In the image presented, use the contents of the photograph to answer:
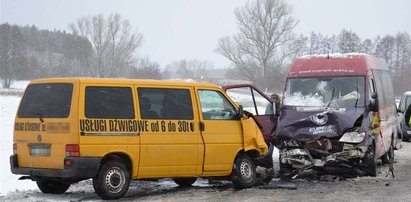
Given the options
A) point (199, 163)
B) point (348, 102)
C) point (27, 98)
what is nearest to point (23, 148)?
point (27, 98)

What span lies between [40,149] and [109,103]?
50.2 inches

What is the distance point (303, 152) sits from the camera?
1168 centimetres

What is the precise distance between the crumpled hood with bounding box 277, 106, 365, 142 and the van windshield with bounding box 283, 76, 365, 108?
1.10 feet

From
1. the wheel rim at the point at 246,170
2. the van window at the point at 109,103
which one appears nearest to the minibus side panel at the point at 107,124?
the van window at the point at 109,103

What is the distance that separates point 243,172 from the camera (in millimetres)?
10922

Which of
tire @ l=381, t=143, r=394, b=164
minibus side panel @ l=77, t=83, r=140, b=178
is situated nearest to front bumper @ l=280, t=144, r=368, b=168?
tire @ l=381, t=143, r=394, b=164

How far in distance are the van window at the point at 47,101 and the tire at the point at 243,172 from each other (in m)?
3.51

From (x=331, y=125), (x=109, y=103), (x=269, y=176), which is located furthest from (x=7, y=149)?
(x=331, y=125)

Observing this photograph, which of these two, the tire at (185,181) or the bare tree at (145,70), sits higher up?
the bare tree at (145,70)

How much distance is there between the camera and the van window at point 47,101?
8906 mm

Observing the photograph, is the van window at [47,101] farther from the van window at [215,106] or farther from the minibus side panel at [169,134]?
the van window at [215,106]

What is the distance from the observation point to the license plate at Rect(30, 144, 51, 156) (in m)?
8.94

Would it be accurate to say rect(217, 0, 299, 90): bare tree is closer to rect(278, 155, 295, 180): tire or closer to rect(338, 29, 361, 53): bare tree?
rect(338, 29, 361, 53): bare tree

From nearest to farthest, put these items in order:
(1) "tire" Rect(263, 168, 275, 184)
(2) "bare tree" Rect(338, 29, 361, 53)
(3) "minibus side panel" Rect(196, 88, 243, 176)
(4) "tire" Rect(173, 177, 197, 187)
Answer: (3) "minibus side panel" Rect(196, 88, 243, 176) → (4) "tire" Rect(173, 177, 197, 187) → (1) "tire" Rect(263, 168, 275, 184) → (2) "bare tree" Rect(338, 29, 361, 53)
